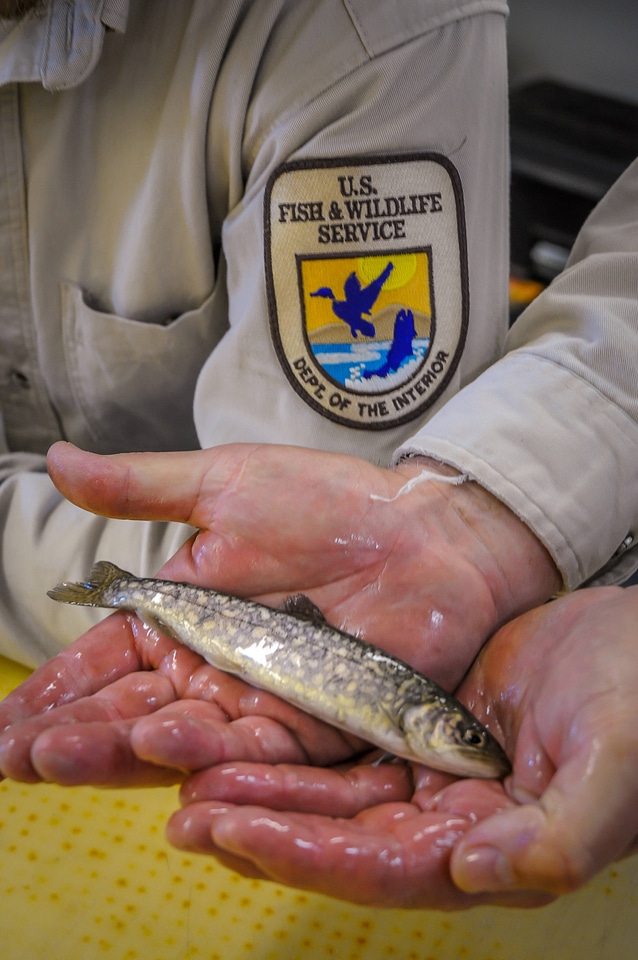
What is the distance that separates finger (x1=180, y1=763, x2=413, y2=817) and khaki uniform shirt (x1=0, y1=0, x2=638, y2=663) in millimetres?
382

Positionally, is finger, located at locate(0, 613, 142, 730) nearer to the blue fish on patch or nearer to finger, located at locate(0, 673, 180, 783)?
finger, located at locate(0, 673, 180, 783)

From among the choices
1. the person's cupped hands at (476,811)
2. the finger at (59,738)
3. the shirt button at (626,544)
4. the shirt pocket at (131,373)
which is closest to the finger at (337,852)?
the person's cupped hands at (476,811)

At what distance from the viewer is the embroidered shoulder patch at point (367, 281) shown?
1084 millimetres

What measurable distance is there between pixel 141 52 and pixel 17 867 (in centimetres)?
108

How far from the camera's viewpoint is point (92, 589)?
1067mm

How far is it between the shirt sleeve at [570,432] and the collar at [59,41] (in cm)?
65

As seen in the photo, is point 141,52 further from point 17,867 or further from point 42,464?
point 17,867

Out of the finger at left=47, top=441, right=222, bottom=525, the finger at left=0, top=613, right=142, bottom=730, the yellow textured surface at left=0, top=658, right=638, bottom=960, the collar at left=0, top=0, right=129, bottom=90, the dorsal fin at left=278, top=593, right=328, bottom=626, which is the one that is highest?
the collar at left=0, top=0, right=129, bottom=90

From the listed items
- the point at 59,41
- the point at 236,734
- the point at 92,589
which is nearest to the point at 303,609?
the point at 236,734

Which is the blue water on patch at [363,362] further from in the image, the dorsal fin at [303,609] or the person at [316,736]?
the dorsal fin at [303,609]

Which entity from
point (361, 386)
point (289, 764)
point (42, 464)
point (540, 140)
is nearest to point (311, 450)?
point (361, 386)

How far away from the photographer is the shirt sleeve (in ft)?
3.33

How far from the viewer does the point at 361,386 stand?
3.72ft

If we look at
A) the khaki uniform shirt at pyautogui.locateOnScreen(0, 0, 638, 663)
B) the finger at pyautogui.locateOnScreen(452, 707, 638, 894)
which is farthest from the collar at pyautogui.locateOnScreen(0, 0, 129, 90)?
the finger at pyautogui.locateOnScreen(452, 707, 638, 894)
